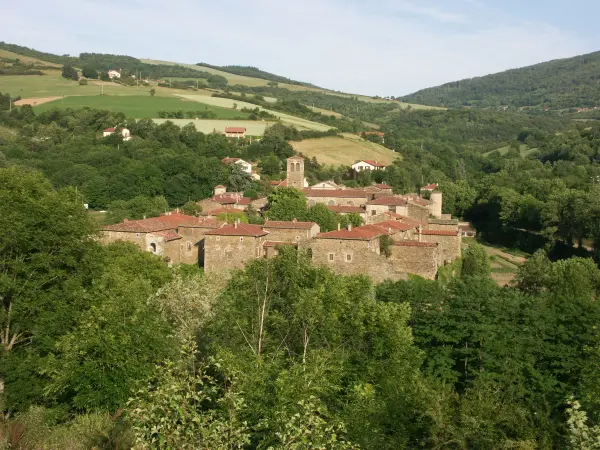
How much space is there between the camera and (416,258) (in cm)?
3712

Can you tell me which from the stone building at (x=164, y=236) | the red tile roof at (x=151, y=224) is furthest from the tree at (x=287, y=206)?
the stone building at (x=164, y=236)

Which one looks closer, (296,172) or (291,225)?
(291,225)

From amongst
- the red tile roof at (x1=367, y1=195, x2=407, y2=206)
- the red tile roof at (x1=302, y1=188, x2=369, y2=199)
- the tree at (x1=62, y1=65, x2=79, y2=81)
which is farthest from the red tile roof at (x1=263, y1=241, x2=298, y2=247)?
the tree at (x1=62, y1=65, x2=79, y2=81)

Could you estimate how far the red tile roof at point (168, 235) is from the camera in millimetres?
37544

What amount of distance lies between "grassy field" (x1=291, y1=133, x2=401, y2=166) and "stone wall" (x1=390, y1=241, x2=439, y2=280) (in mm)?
47085

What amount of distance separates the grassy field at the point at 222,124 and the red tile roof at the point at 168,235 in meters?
50.6

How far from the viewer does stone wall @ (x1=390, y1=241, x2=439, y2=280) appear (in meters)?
36.6

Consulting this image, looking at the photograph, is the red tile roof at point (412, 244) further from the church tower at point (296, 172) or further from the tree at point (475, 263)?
the church tower at point (296, 172)

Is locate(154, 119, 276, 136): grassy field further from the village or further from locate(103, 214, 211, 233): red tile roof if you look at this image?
locate(103, 214, 211, 233): red tile roof

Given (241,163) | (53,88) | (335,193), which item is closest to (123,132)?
(241,163)

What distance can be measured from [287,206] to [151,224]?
36.8 ft

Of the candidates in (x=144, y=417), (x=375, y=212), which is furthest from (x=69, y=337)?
(x=375, y=212)

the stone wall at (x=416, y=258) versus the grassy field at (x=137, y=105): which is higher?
the grassy field at (x=137, y=105)

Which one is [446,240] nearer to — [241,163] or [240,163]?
[240,163]
